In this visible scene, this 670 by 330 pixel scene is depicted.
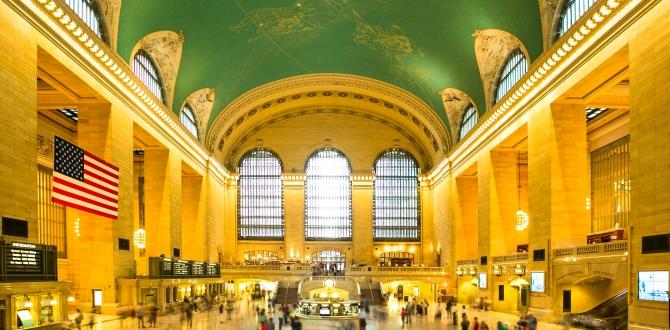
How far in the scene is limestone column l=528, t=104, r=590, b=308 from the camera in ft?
83.7

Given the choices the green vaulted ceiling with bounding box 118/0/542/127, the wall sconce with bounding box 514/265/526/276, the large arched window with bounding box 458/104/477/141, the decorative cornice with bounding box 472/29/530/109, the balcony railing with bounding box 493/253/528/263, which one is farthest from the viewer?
the large arched window with bounding box 458/104/477/141

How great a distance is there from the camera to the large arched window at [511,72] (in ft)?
98.9

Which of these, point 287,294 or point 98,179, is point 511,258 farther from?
point 98,179

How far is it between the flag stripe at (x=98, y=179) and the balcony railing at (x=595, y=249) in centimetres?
1624

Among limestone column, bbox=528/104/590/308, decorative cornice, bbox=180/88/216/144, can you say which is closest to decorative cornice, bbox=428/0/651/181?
limestone column, bbox=528/104/590/308

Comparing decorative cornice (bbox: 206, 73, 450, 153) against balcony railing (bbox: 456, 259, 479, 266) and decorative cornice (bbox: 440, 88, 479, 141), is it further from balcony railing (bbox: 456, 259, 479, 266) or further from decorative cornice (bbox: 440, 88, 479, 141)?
balcony railing (bbox: 456, 259, 479, 266)

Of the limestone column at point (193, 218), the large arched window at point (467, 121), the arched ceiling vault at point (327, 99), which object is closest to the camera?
the large arched window at point (467, 121)

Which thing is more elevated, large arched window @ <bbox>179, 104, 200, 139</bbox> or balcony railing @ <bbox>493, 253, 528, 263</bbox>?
large arched window @ <bbox>179, 104, 200, 139</bbox>

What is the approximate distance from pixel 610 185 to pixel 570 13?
42.4 ft

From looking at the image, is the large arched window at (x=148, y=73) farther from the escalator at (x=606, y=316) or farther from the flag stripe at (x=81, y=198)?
the escalator at (x=606, y=316)

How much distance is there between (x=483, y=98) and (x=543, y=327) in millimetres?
15130

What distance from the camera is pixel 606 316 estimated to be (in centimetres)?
2262

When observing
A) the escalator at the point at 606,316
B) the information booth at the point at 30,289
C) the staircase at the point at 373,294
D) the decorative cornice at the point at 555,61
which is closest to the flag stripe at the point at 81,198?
the information booth at the point at 30,289

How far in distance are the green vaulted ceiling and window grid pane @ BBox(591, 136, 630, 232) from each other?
22.2 ft
